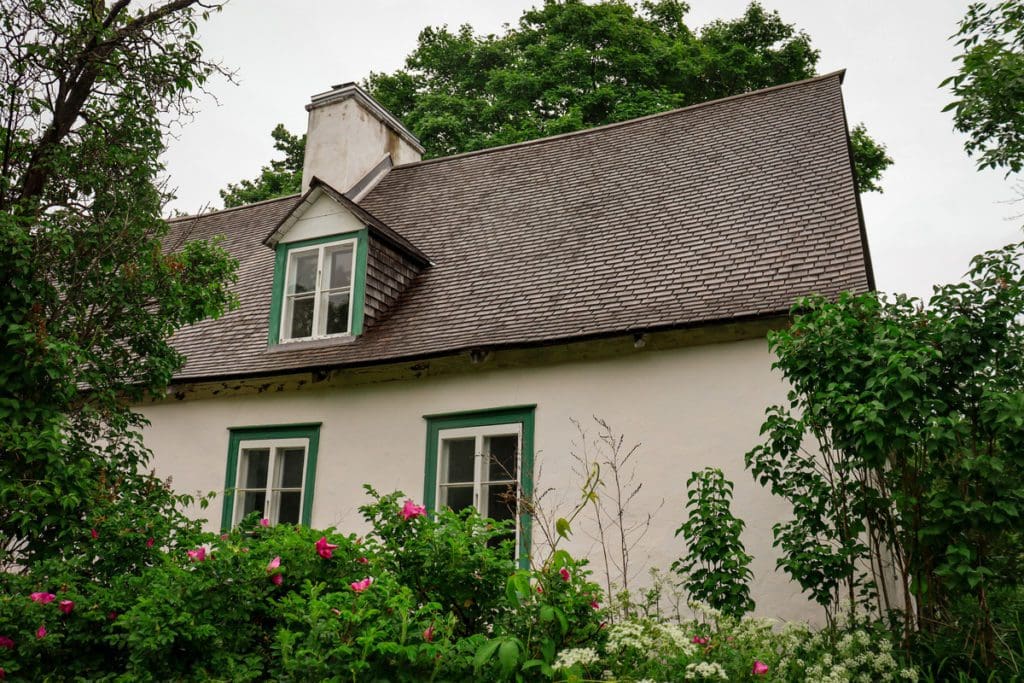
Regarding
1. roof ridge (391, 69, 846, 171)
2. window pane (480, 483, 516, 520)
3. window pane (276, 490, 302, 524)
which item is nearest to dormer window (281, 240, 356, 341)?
window pane (276, 490, 302, 524)

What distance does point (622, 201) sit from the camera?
35.6 feet

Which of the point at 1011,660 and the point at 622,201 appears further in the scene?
the point at 622,201

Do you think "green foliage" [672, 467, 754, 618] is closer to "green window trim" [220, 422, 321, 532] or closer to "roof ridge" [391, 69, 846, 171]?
"green window trim" [220, 422, 321, 532]

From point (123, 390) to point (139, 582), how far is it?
3.22m

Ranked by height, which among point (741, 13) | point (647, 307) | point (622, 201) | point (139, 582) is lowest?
point (139, 582)

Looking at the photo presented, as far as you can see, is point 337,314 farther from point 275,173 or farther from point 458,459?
point 275,173

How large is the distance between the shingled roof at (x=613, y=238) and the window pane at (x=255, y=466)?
103 centimetres

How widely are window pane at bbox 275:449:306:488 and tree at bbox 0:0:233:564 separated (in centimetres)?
245

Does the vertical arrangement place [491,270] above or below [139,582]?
above

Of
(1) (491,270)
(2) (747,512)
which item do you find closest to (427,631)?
(2) (747,512)

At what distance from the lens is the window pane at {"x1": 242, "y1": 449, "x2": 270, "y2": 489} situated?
392 inches

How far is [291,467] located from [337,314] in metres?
1.97

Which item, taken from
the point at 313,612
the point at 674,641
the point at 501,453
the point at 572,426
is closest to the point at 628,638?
the point at 674,641

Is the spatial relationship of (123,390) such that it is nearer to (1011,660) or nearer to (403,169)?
(1011,660)
